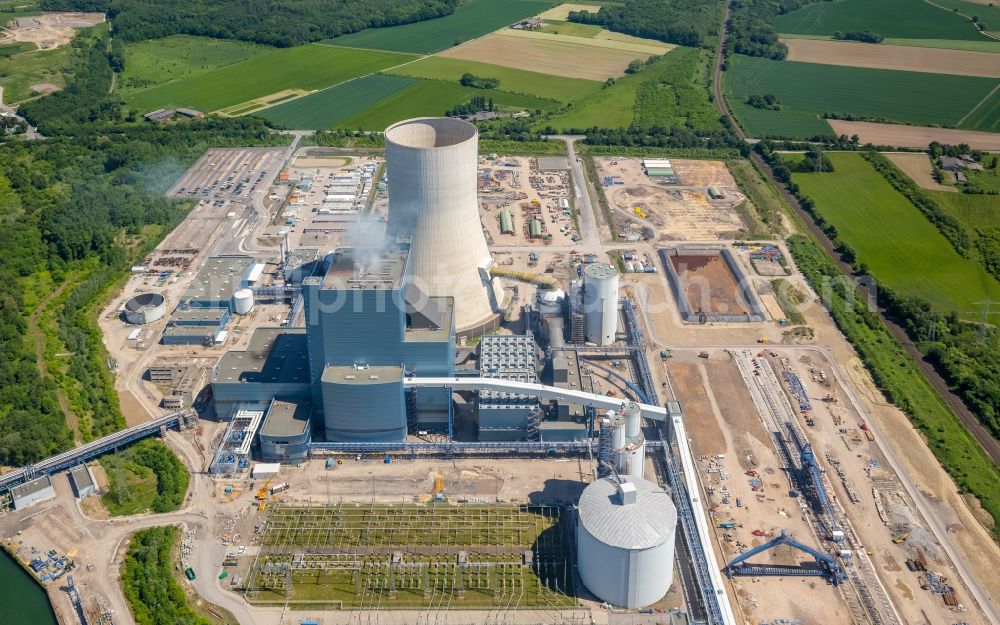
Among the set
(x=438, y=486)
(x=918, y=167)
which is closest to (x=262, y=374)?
(x=438, y=486)

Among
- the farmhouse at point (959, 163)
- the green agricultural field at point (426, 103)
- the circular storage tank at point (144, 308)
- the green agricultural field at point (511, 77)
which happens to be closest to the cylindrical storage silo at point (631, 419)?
the circular storage tank at point (144, 308)

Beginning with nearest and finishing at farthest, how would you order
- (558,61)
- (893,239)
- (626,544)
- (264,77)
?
(626,544), (893,239), (264,77), (558,61)

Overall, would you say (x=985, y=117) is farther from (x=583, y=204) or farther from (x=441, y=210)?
(x=441, y=210)

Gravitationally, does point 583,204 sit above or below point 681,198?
below

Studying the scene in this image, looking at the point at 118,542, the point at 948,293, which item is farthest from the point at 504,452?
the point at 948,293

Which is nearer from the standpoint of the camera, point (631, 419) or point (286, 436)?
point (631, 419)

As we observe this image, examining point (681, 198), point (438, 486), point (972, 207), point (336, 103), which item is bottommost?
point (438, 486)

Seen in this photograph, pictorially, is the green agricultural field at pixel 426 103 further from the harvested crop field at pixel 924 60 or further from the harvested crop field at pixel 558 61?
the harvested crop field at pixel 924 60

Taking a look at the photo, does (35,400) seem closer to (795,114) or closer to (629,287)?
(629,287)
